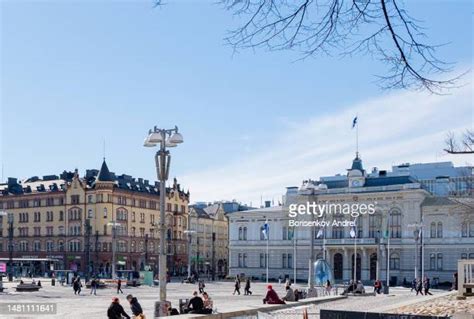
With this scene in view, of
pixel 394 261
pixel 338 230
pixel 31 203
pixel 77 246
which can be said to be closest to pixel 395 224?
pixel 394 261

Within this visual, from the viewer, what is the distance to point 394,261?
81.1m

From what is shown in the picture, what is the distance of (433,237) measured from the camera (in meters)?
79.1

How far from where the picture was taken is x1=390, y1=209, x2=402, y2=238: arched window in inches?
3196

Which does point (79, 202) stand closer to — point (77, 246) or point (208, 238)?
point (77, 246)

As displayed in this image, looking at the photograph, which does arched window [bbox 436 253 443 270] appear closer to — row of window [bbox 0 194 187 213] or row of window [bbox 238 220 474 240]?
row of window [bbox 238 220 474 240]

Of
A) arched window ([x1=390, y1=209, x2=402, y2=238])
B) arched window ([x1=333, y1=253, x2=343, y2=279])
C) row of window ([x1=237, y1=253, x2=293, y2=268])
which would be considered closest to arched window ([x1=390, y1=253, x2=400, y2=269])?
arched window ([x1=390, y1=209, x2=402, y2=238])

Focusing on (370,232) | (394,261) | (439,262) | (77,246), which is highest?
(370,232)

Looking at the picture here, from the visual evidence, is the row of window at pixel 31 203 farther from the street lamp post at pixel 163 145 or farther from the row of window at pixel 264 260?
the street lamp post at pixel 163 145

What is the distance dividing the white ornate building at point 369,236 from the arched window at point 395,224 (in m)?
0.09

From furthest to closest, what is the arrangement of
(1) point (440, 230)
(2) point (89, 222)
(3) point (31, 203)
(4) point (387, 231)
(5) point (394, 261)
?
(3) point (31, 203)
(2) point (89, 222)
(5) point (394, 261)
(1) point (440, 230)
(4) point (387, 231)

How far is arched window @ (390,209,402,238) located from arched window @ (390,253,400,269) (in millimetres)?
2149

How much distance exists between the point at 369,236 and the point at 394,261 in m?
4.30

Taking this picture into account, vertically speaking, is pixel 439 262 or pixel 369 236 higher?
pixel 369 236

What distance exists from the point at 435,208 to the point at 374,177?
9.96m
